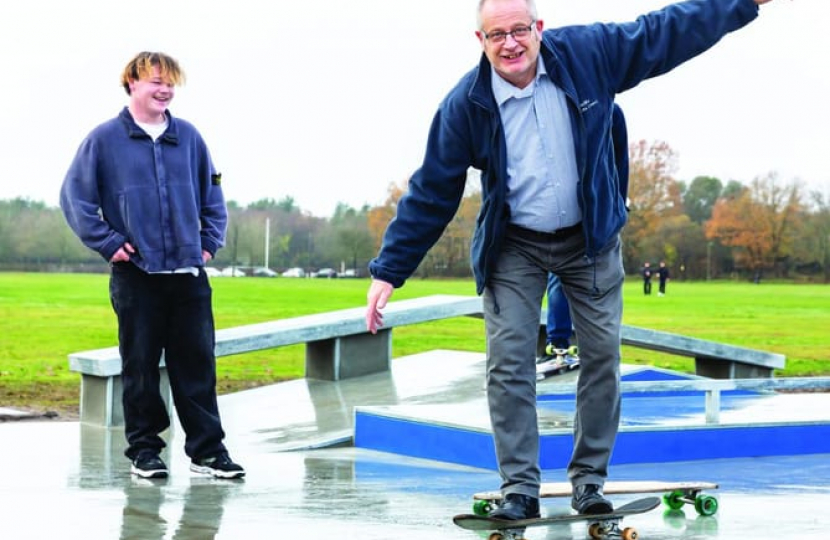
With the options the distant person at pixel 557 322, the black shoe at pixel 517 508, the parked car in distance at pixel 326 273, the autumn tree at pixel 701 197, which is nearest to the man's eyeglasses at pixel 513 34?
the black shoe at pixel 517 508

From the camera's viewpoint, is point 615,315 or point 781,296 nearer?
point 615,315

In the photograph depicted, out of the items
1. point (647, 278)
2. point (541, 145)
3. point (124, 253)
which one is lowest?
point (647, 278)

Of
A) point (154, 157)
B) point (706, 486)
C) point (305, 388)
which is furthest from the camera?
point (305, 388)

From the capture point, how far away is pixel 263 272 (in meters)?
77.1

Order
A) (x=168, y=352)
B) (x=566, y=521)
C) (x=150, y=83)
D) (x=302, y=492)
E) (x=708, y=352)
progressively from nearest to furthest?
1. (x=566, y=521)
2. (x=302, y=492)
3. (x=150, y=83)
4. (x=168, y=352)
5. (x=708, y=352)

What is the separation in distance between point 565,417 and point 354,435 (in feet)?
4.42

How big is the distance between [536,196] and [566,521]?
1170 mm

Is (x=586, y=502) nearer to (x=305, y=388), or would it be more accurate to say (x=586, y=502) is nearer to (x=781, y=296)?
(x=305, y=388)

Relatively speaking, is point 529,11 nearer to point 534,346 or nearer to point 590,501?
point 534,346

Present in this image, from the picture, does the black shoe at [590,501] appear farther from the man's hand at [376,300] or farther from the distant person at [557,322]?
the distant person at [557,322]

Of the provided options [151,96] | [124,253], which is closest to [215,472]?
[124,253]

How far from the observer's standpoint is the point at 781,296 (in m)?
58.7

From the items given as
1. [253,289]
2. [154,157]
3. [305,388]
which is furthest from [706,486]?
[253,289]

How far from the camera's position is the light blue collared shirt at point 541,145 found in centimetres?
461
